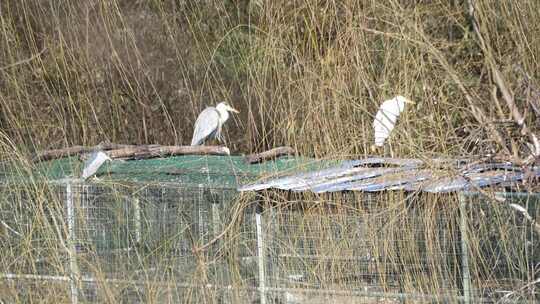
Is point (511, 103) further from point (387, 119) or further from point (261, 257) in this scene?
point (261, 257)

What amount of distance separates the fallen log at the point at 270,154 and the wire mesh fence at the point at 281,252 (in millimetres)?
222

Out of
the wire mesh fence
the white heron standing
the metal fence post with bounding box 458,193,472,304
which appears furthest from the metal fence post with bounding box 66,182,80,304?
the metal fence post with bounding box 458,193,472,304

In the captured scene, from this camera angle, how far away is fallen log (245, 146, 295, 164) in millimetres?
3814

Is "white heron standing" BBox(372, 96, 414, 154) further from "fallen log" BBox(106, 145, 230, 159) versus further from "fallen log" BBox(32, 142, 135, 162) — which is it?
"fallen log" BBox(32, 142, 135, 162)

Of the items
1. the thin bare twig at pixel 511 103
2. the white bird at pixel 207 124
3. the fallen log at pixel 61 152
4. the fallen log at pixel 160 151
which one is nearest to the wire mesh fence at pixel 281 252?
the fallen log at pixel 61 152

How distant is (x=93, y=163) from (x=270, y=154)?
0.75 metres

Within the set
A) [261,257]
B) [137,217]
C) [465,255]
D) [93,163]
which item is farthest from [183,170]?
[465,255]

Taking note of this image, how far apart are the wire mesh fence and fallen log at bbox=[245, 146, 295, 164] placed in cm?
22

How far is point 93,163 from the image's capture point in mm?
3875

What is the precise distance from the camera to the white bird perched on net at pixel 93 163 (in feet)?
12.5

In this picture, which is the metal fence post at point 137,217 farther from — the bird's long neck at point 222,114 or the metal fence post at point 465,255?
the bird's long neck at point 222,114

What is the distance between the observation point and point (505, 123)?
3.26 metres

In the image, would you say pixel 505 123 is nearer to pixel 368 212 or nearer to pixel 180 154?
pixel 368 212

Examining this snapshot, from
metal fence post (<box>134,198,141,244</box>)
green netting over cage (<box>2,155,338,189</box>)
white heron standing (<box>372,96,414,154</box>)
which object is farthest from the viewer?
metal fence post (<box>134,198,141,244</box>)
